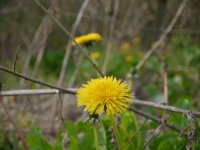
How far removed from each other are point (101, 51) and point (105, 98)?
15.9 feet

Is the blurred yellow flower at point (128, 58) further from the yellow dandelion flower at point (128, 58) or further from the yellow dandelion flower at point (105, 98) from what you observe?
the yellow dandelion flower at point (105, 98)

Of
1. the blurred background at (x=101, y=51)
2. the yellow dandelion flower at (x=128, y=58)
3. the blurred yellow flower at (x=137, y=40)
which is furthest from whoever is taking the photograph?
the blurred yellow flower at (x=137, y=40)

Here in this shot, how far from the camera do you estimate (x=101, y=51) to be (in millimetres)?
6188

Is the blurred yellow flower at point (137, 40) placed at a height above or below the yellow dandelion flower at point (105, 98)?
above

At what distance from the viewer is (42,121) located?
3.84 m

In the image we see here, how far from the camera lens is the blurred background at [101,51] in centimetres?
340

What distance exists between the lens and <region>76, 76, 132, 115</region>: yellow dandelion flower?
134cm

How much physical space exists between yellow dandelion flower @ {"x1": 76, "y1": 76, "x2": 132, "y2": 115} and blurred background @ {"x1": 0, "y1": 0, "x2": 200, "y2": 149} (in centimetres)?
111

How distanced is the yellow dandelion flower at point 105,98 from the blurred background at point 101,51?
111 centimetres

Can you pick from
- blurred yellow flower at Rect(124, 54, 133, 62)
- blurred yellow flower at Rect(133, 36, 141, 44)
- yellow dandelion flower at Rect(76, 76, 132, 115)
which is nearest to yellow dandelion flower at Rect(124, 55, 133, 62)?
blurred yellow flower at Rect(124, 54, 133, 62)

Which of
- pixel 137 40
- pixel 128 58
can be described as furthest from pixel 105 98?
pixel 137 40

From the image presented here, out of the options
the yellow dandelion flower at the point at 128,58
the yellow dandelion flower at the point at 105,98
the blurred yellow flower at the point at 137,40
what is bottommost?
the yellow dandelion flower at the point at 105,98

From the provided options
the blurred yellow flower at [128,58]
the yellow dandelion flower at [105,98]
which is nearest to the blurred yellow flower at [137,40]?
the blurred yellow flower at [128,58]

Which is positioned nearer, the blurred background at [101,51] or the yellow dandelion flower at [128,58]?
the blurred background at [101,51]
